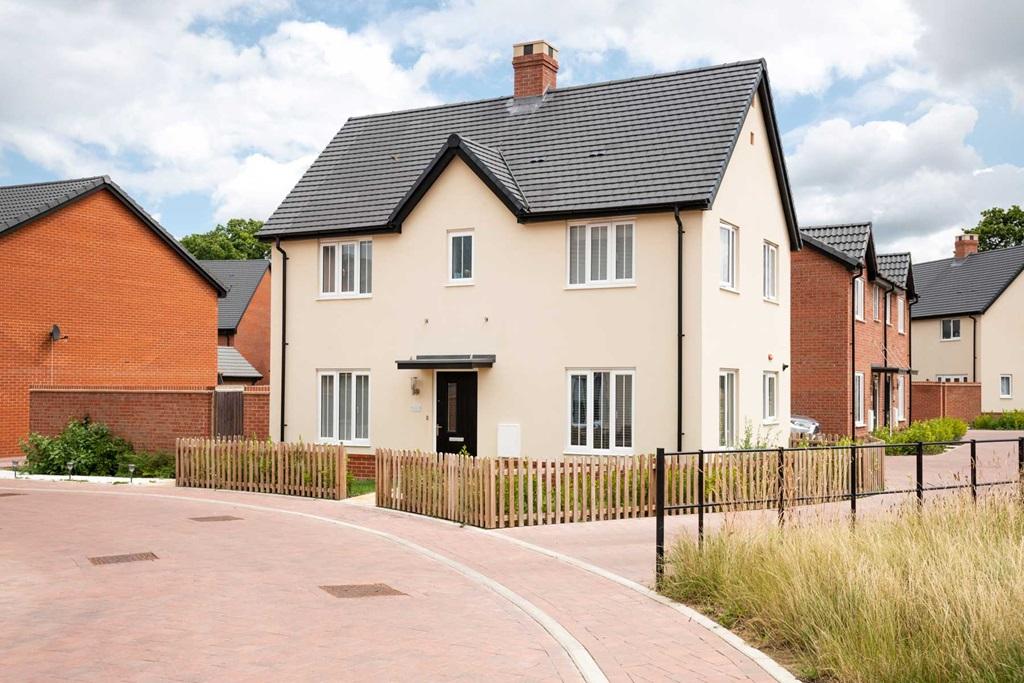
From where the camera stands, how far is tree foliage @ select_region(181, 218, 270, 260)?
82312mm

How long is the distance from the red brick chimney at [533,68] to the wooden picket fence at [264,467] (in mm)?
10430

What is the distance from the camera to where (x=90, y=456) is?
2375cm

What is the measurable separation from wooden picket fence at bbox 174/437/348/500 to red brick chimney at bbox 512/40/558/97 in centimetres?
1043

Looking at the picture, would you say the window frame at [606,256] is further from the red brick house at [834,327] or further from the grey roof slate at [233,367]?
the grey roof slate at [233,367]

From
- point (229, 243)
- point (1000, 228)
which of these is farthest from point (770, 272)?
point (229, 243)

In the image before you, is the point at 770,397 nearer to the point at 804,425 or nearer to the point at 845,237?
the point at 804,425

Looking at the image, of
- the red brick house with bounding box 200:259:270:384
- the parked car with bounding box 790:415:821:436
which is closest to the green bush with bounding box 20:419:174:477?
the parked car with bounding box 790:415:821:436

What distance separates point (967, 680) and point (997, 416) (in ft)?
150

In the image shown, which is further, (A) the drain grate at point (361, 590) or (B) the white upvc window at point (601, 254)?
(B) the white upvc window at point (601, 254)

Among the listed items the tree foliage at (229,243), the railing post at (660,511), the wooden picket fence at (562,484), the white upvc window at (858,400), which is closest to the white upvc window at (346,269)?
the wooden picket fence at (562,484)

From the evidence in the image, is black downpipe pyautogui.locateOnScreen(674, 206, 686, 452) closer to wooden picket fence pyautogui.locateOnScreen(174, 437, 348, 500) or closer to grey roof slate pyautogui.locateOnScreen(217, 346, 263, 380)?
wooden picket fence pyautogui.locateOnScreen(174, 437, 348, 500)

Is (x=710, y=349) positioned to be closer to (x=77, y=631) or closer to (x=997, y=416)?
(x=77, y=631)

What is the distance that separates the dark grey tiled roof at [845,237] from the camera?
105 ft

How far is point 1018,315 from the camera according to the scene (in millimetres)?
53688
